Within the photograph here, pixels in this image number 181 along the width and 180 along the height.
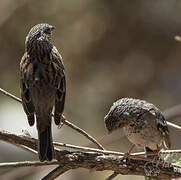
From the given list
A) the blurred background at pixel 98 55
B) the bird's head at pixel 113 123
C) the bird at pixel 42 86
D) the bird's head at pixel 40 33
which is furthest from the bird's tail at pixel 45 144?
the blurred background at pixel 98 55

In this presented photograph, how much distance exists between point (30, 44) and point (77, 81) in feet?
18.4

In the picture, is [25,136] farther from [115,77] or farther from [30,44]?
[115,77]

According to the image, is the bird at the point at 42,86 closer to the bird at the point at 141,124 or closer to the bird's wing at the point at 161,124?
the bird at the point at 141,124

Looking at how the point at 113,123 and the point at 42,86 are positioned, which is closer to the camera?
the point at 42,86

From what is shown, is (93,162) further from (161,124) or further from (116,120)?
(161,124)

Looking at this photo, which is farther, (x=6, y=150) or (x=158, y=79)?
(x=158, y=79)

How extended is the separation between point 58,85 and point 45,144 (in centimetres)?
72

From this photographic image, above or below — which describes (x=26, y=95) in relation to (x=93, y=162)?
above

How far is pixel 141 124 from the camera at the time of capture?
508cm

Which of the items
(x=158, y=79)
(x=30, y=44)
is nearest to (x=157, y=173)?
(x=30, y=44)

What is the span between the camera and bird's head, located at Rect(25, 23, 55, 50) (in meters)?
5.10

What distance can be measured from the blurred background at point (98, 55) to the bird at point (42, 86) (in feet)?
15.0

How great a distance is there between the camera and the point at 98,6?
1048 centimetres

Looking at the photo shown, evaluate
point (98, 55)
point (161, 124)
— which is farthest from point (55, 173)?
point (98, 55)
